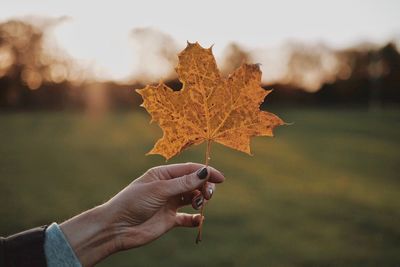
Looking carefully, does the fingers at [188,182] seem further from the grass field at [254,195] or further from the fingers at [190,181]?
the grass field at [254,195]

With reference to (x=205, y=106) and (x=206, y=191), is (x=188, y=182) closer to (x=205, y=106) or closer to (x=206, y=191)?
(x=206, y=191)

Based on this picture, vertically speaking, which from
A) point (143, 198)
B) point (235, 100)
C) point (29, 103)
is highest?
point (235, 100)

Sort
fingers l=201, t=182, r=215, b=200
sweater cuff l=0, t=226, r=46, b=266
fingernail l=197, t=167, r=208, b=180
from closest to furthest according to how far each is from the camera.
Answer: sweater cuff l=0, t=226, r=46, b=266 < fingernail l=197, t=167, r=208, b=180 < fingers l=201, t=182, r=215, b=200

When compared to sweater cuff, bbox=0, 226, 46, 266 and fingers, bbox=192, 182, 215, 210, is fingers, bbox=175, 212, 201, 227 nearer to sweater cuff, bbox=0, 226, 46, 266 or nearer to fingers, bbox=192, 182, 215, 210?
fingers, bbox=192, 182, 215, 210

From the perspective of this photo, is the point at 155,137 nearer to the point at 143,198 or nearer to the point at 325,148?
the point at 325,148

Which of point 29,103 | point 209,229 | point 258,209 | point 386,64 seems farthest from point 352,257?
point 386,64

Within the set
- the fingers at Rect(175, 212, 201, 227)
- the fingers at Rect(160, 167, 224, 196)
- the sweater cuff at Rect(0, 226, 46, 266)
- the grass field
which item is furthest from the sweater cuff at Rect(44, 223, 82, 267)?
the grass field
